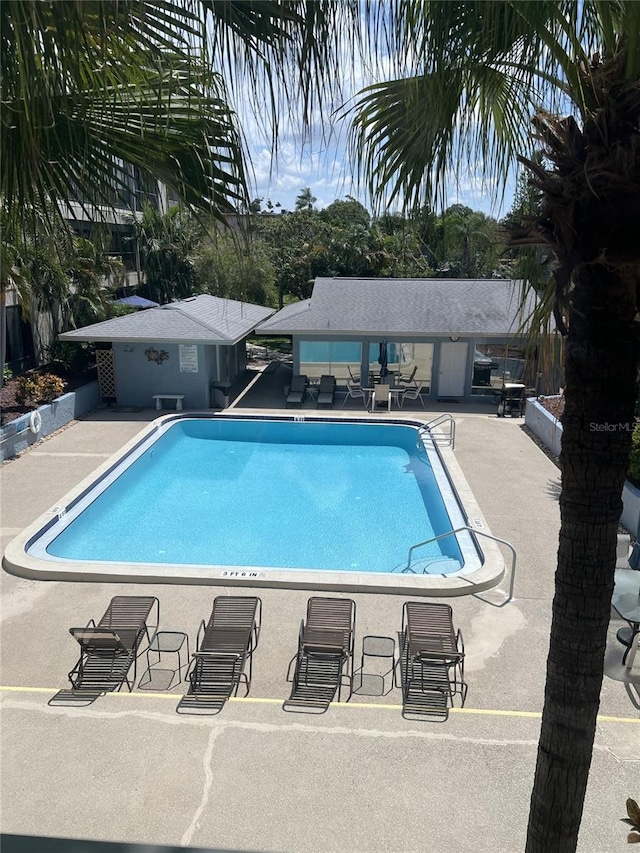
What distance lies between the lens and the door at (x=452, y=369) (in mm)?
22734

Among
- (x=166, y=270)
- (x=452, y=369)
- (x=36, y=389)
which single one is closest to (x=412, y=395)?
(x=452, y=369)

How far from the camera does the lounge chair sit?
7906mm

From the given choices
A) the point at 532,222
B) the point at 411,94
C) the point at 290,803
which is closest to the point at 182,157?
the point at 411,94

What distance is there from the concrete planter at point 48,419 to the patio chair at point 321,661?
11.4 m

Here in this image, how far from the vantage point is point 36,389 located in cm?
1888

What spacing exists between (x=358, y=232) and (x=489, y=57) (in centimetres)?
3471

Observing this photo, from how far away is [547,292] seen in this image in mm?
3740

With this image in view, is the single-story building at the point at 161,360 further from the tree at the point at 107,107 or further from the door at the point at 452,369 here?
the tree at the point at 107,107

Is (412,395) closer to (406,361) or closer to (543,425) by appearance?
(406,361)

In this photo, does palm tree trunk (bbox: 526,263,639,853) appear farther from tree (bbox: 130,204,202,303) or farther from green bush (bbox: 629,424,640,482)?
tree (bbox: 130,204,202,303)

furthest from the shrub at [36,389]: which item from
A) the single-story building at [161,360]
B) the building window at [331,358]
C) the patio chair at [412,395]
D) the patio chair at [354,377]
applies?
the patio chair at [412,395]

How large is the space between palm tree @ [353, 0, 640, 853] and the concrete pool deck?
285cm

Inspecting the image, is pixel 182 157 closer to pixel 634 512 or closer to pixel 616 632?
pixel 616 632

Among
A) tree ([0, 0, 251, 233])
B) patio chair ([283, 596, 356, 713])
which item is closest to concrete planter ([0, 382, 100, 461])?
patio chair ([283, 596, 356, 713])
